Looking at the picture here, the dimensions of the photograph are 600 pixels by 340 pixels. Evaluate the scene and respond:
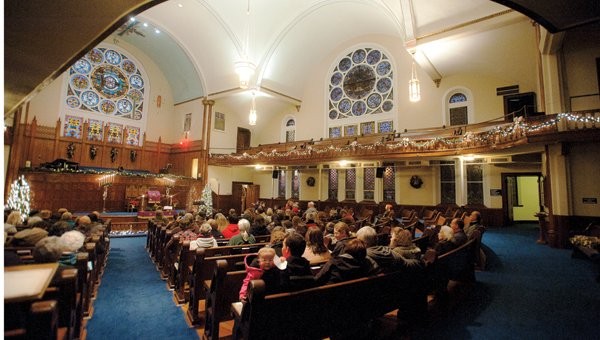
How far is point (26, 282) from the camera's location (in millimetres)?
1722

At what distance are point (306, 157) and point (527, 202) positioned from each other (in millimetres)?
11039

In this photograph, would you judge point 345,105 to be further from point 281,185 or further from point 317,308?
point 317,308

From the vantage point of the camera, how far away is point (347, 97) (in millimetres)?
15406

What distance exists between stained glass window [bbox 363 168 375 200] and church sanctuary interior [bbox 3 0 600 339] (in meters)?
0.12

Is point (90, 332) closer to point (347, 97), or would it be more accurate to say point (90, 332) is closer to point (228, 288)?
point (228, 288)

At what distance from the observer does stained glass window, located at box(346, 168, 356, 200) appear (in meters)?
14.4

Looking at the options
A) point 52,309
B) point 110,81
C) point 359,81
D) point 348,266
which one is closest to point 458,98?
point 359,81

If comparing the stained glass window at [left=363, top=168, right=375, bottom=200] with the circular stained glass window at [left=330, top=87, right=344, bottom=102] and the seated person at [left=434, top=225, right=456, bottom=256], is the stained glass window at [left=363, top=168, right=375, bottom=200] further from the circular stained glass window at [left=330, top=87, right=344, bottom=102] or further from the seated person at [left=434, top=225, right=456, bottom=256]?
the seated person at [left=434, top=225, right=456, bottom=256]

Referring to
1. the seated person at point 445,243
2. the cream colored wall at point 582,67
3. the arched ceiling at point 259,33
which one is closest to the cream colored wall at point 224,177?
the arched ceiling at point 259,33

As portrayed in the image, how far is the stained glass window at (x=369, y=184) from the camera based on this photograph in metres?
13.8

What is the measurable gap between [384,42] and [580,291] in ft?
43.1

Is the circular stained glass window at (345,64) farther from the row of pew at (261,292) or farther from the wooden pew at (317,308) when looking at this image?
the wooden pew at (317,308)

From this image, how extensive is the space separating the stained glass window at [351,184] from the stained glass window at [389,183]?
1649mm

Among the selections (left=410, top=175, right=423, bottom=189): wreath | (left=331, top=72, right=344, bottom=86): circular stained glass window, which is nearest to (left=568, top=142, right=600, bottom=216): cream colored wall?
(left=410, top=175, right=423, bottom=189): wreath
